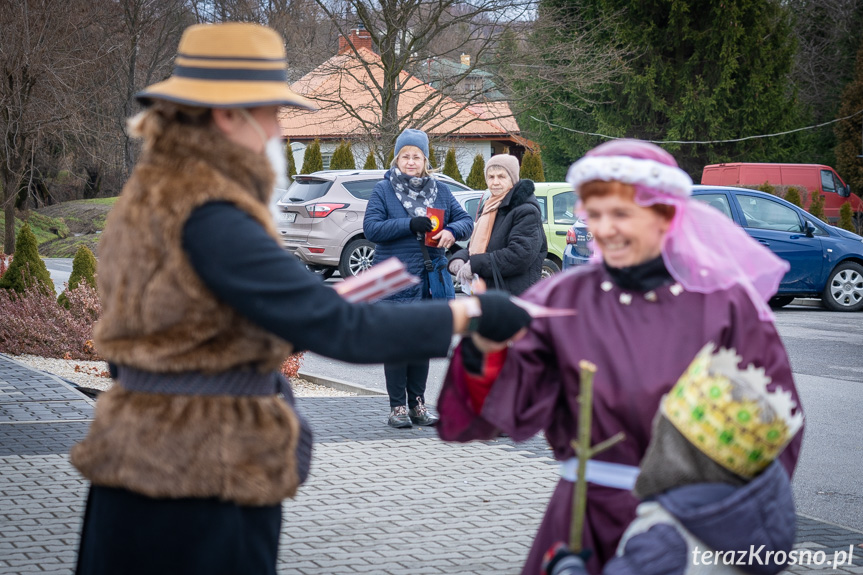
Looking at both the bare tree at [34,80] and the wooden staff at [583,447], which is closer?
the wooden staff at [583,447]

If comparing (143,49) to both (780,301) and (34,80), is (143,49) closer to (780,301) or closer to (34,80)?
(34,80)

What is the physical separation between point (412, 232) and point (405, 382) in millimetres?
1105

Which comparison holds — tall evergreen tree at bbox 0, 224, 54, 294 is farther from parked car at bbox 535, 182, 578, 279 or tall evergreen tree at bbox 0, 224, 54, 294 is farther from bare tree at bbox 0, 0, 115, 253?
parked car at bbox 535, 182, 578, 279

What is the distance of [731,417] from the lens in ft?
7.14

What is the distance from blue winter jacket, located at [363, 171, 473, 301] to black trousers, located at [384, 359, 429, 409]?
0.51 metres

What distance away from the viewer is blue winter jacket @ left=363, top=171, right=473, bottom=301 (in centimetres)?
748

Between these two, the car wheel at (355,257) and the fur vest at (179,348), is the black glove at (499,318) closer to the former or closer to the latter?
the fur vest at (179,348)

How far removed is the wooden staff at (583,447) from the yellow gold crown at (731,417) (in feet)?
0.62

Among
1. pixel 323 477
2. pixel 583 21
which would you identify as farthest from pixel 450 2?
pixel 323 477

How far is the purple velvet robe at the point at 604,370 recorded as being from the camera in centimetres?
248

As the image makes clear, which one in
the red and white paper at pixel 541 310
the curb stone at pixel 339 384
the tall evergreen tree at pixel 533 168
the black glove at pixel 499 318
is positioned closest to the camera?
the black glove at pixel 499 318

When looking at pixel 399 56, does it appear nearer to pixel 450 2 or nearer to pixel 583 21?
pixel 450 2

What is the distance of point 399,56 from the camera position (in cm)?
2642

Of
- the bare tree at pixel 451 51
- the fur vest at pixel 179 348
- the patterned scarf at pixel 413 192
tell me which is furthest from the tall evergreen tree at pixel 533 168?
the fur vest at pixel 179 348
